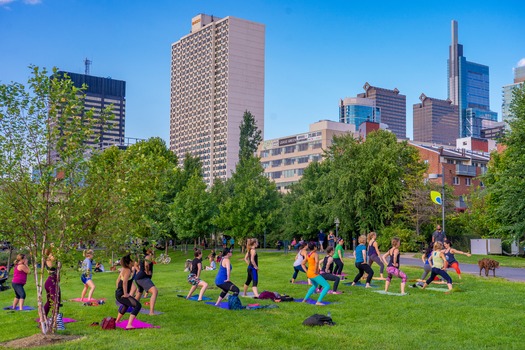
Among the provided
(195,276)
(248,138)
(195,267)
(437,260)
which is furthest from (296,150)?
(195,276)

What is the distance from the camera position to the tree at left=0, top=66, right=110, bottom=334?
43.4 feet

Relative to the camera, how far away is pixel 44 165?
44.8 ft

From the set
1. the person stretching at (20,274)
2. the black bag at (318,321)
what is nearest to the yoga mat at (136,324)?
the black bag at (318,321)

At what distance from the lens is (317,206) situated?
61875mm

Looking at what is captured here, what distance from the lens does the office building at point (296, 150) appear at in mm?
128375

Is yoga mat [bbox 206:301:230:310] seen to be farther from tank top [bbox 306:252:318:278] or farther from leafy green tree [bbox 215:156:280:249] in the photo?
leafy green tree [bbox 215:156:280:249]

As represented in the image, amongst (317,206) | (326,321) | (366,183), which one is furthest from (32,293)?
(317,206)

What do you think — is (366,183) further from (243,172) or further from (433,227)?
(243,172)

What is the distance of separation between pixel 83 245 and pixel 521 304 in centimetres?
1271

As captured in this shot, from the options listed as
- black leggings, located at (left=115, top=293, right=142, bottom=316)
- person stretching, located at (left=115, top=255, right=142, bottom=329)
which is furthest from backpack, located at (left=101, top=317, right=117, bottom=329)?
black leggings, located at (left=115, top=293, right=142, bottom=316)

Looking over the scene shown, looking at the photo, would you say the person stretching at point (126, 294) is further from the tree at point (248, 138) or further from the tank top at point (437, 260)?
the tree at point (248, 138)

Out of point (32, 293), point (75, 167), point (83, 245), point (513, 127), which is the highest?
point (513, 127)

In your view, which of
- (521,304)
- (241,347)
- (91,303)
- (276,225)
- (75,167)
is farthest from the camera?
(276,225)

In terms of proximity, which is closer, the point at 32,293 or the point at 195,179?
the point at 32,293
